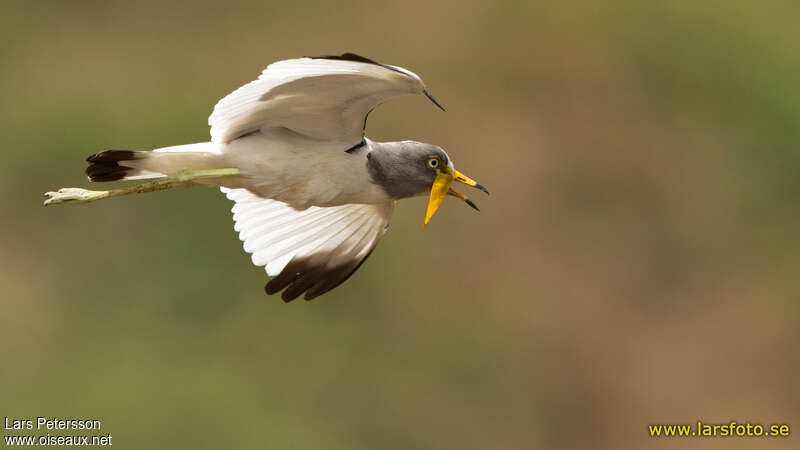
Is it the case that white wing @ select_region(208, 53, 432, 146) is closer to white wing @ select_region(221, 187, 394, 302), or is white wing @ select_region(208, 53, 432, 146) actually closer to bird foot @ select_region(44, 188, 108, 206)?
bird foot @ select_region(44, 188, 108, 206)

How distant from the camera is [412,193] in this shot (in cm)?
500

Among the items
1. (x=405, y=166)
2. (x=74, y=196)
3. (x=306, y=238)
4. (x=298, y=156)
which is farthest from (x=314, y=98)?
(x=74, y=196)

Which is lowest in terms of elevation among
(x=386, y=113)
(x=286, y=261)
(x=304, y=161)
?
(x=286, y=261)

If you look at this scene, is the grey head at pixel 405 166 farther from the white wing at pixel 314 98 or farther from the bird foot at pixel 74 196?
the bird foot at pixel 74 196

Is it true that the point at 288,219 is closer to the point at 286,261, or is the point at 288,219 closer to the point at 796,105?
the point at 286,261

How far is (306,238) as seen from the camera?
560cm

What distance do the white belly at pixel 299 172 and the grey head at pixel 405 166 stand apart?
54 millimetres

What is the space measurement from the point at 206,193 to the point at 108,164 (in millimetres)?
8331

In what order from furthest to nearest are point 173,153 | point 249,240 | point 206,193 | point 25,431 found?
point 206,193
point 25,431
point 249,240
point 173,153

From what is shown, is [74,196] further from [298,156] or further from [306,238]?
[306,238]

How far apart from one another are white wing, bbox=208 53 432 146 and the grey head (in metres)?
0.14

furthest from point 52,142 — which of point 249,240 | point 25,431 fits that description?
point 249,240

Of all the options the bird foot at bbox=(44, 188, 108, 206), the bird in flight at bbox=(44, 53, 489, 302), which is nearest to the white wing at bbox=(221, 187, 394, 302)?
the bird in flight at bbox=(44, 53, 489, 302)

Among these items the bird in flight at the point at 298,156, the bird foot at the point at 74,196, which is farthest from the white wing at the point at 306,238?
the bird foot at the point at 74,196
